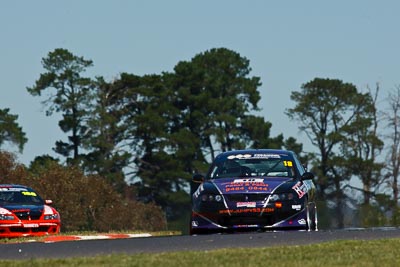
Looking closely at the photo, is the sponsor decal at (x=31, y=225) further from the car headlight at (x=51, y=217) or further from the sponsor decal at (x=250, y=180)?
the sponsor decal at (x=250, y=180)

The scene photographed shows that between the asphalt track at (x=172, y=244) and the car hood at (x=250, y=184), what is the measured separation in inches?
71.9

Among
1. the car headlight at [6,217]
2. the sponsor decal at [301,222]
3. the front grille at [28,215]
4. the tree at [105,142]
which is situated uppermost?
the tree at [105,142]

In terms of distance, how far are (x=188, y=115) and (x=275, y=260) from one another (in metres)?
71.1

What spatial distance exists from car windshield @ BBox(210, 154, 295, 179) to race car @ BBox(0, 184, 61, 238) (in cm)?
730

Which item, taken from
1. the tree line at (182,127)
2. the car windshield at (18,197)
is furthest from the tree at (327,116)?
the car windshield at (18,197)

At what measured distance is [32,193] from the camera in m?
30.9

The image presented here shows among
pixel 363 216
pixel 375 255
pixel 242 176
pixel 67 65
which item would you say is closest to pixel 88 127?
pixel 67 65

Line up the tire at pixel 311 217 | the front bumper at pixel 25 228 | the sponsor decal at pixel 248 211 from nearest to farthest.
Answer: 1. the sponsor decal at pixel 248 211
2. the tire at pixel 311 217
3. the front bumper at pixel 25 228

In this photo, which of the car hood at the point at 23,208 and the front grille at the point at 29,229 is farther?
the car hood at the point at 23,208

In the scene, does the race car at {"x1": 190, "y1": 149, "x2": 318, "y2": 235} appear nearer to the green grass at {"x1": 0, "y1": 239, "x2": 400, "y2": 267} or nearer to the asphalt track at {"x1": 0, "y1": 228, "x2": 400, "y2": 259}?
the asphalt track at {"x1": 0, "y1": 228, "x2": 400, "y2": 259}

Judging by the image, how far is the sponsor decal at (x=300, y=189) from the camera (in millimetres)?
21375

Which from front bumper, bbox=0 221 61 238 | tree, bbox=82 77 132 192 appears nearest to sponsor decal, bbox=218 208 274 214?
front bumper, bbox=0 221 61 238

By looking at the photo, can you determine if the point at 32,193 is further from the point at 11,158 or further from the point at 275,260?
the point at 11,158

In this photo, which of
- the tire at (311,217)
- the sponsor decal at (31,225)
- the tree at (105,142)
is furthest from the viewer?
the tree at (105,142)
